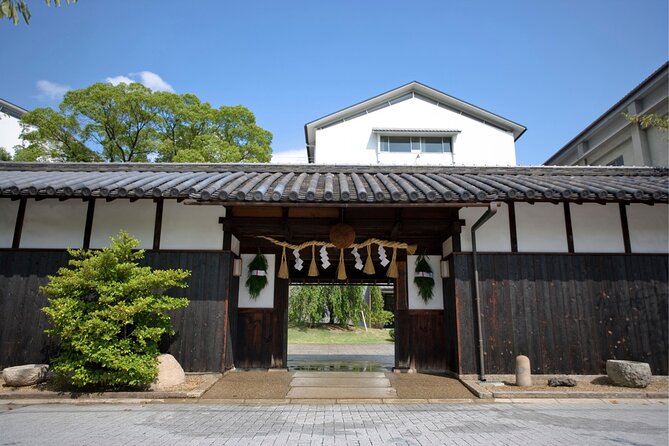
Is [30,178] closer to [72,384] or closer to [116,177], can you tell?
[116,177]

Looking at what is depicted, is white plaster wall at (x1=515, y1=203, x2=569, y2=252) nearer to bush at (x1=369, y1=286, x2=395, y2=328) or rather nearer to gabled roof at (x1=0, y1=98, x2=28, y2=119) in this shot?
bush at (x1=369, y1=286, x2=395, y2=328)

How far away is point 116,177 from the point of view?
955 cm

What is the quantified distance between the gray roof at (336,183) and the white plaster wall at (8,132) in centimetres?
2176

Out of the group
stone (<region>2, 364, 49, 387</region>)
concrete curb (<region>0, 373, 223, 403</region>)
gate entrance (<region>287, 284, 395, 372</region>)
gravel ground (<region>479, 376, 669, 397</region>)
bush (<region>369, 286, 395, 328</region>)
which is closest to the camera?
concrete curb (<region>0, 373, 223, 403</region>)

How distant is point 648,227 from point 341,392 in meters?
7.25

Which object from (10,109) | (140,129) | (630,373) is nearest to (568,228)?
(630,373)

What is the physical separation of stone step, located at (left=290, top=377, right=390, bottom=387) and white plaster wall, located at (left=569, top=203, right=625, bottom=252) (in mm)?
4875

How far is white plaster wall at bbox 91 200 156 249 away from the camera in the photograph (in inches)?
344

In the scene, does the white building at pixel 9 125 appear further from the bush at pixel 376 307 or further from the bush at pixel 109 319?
the bush at pixel 109 319

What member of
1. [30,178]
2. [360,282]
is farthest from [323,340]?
[30,178]

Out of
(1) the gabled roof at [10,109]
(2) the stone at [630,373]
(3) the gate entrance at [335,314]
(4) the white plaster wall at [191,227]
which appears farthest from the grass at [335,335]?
(1) the gabled roof at [10,109]

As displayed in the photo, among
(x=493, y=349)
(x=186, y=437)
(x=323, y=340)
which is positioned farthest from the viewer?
(x=323, y=340)

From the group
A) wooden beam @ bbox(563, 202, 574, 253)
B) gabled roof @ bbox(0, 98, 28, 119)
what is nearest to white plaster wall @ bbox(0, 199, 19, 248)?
wooden beam @ bbox(563, 202, 574, 253)

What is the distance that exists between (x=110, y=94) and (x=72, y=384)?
68.6ft
